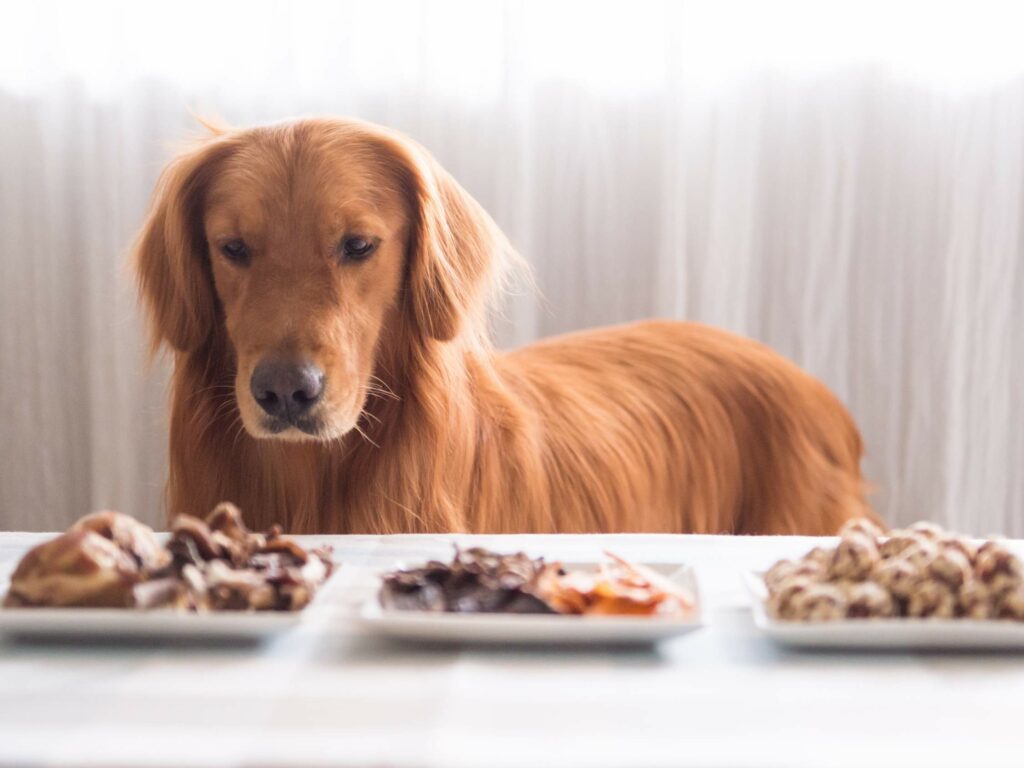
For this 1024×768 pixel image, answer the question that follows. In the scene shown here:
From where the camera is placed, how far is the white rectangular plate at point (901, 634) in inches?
26.6

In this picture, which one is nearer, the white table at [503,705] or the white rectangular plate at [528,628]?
the white table at [503,705]

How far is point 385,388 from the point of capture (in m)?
1.55

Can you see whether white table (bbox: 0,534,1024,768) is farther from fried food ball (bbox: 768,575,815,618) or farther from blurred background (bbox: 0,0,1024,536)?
blurred background (bbox: 0,0,1024,536)

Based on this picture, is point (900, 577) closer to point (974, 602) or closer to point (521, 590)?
point (974, 602)

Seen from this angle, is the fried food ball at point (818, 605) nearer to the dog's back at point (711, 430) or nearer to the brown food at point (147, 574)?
the brown food at point (147, 574)

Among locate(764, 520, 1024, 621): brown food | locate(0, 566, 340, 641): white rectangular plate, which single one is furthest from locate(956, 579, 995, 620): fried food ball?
locate(0, 566, 340, 641): white rectangular plate

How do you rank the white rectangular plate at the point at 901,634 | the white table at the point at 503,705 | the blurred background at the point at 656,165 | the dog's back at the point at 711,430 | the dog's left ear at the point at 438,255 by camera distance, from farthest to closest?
the blurred background at the point at 656,165 → the dog's back at the point at 711,430 → the dog's left ear at the point at 438,255 → the white rectangular plate at the point at 901,634 → the white table at the point at 503,705

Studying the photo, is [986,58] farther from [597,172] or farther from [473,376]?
[473,376]

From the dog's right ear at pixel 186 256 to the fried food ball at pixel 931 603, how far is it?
1.15m

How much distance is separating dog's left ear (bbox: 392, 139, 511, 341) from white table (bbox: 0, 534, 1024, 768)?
0.87m

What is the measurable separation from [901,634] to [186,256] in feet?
3.94

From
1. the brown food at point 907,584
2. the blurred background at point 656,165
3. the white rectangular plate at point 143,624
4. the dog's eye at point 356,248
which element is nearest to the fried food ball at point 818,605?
the brown food at point 907,584

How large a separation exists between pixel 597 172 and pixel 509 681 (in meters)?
2.00

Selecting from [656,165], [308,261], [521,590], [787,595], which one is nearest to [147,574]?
[521,590]
